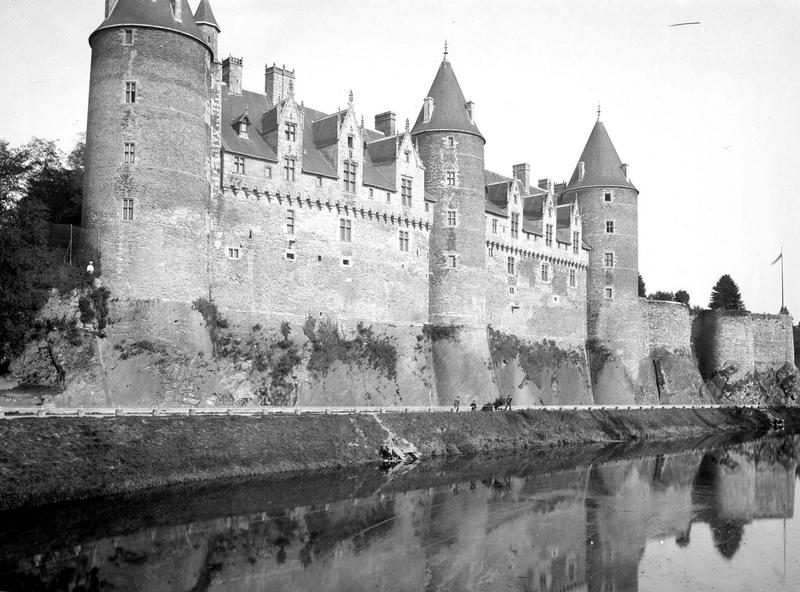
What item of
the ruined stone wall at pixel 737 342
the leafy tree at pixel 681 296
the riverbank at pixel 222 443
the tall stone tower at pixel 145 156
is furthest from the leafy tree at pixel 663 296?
the tall stone tower at pixel 145 156

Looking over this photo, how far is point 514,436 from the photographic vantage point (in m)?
47.6

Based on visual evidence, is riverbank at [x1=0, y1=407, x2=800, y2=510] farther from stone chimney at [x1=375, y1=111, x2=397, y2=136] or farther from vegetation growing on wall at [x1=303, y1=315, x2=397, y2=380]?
stone chimney at [x1=375, y1=111, x2=397, y2=136]

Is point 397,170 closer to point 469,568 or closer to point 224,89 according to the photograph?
point 224,89

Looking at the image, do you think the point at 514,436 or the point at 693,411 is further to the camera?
the point at 693,411

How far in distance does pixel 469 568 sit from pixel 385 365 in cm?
2527

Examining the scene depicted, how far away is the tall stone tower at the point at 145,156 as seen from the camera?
40.3 meters

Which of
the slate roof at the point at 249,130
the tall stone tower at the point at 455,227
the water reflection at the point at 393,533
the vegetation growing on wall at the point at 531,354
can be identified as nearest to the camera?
the water reflection at the point at 393,533

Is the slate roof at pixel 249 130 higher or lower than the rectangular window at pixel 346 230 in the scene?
higher

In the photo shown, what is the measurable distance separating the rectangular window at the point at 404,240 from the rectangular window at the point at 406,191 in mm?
1515

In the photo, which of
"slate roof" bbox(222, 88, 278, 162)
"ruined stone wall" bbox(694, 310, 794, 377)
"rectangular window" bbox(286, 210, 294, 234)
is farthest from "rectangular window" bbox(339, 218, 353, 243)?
"ruined stone wall" bbox(694, 310, 794, 377)

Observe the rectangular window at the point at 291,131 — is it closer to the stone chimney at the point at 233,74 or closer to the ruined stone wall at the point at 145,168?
the stone chimney at the point at 233,74

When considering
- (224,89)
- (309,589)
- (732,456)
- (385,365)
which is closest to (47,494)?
(309,589)

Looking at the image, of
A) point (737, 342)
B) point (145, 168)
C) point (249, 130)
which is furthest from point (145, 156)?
point (737, 342)

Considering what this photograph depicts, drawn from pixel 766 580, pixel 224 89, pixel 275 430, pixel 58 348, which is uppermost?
pixel 224 89
